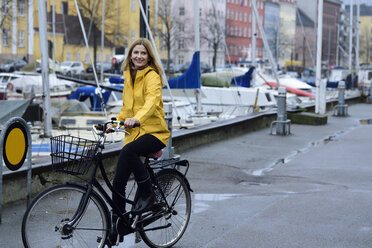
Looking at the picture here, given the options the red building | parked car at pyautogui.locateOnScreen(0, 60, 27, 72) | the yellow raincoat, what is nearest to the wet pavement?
the yellow raincoat

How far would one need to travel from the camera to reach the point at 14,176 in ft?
25.9

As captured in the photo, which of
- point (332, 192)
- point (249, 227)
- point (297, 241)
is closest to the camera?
point (297, 241)

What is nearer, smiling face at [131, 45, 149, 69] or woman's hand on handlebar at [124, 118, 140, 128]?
woman's hand on handlebar at [124, 118, 140, 128]

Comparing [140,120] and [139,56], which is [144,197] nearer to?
[140,120]

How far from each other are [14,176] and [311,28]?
16266 centimetres

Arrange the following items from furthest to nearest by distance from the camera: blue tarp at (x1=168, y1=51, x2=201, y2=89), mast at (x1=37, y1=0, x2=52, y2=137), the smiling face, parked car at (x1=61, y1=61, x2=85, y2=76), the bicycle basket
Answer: parked car at (x1=61, y1=61, x2=85, y2=76) → blue tarp at (x1=168, y1=51, x2=201, y2=89) → mast at (x1=37, y1=0, x2=52, y2=137) → the smiling face → the bicycle basket

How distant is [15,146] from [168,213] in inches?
61.5

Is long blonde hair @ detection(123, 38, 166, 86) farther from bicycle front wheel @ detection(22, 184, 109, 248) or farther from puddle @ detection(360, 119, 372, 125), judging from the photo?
puddle @ detection(360, 119, 372, 125)

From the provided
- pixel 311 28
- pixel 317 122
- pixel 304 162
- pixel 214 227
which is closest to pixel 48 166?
pixel 214 227

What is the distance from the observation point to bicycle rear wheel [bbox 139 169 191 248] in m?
6.12

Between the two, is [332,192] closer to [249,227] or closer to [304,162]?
[249,227]

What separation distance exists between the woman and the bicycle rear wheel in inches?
8.1

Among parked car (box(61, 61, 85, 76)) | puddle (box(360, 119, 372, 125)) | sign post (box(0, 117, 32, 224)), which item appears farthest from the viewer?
parked car (box(61, 61, 85, 76))

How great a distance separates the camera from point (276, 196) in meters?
8.89
